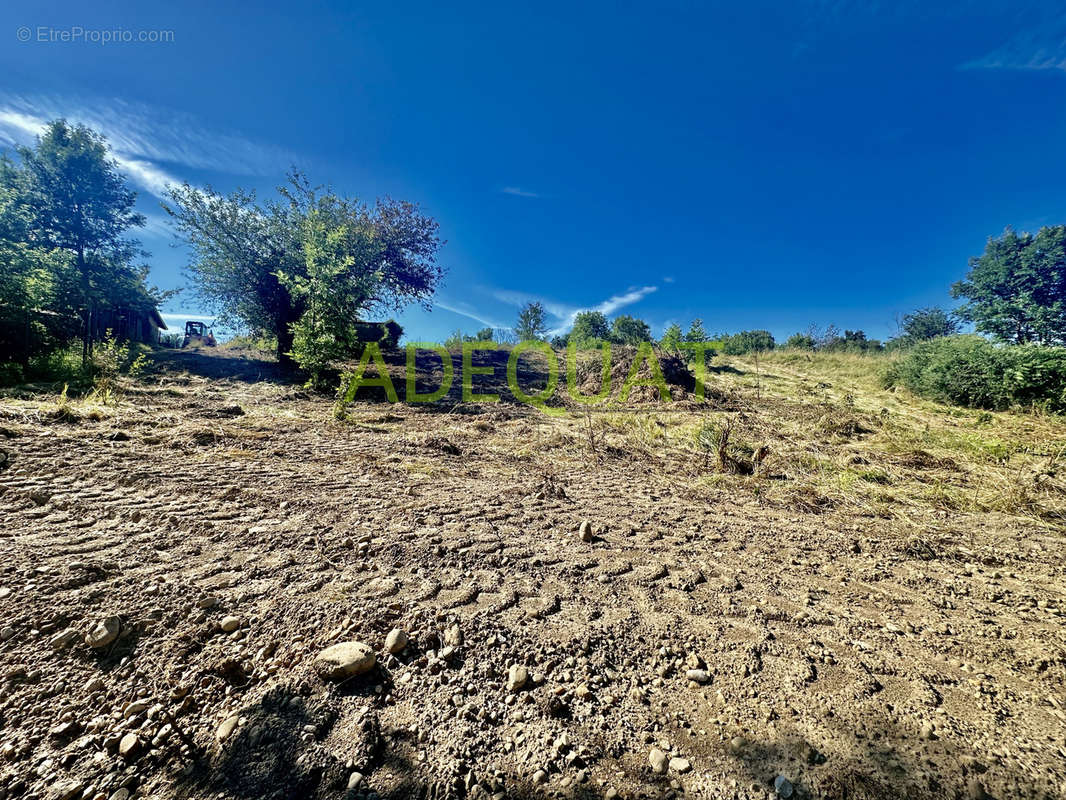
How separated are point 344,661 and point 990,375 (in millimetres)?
14163

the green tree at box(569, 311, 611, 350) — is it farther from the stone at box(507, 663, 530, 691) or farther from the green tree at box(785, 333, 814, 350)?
the stone at box(507, 663, 530, 691)

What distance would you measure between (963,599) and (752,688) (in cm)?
169

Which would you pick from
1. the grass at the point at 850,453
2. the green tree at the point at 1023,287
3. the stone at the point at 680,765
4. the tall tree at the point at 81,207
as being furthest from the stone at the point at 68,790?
the green tree at the point at 1023,287

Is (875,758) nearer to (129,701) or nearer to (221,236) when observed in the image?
(129,701)

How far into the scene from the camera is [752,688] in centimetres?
138

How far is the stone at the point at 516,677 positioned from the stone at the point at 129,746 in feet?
3.82

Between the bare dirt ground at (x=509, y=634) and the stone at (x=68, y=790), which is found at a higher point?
the bare dirt ground at (x=509, y=634)

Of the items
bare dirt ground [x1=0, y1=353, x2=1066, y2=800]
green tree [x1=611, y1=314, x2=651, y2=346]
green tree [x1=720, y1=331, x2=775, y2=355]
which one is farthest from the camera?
green tree [x1=611, y1=314, x2=651, y2=346]

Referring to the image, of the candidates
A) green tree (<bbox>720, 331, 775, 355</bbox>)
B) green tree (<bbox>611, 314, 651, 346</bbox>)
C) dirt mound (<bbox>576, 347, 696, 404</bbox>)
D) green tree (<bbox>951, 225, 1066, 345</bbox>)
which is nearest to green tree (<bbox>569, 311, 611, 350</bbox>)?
green tree (<bbox>611, 314, 651, 346</bbox>)

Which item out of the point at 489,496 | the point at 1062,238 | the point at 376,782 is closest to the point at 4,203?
the point at 489,496

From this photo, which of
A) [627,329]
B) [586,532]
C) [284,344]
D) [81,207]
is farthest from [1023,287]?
[81,207]

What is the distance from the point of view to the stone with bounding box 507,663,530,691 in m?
1.36

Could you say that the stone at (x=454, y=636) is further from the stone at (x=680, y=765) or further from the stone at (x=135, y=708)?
the stone at (x=135, y=708)

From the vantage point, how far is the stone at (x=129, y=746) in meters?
1.05
